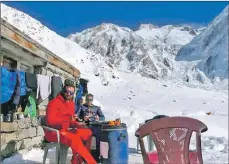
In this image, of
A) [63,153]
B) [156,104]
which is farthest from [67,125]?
[156,104]

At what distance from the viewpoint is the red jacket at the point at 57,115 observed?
19.8 feet

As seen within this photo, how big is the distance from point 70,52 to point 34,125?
1244 inches

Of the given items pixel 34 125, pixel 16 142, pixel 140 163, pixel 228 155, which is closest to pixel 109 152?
pixel 140 163

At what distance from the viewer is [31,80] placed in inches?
382

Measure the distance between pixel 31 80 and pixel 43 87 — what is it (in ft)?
2.39

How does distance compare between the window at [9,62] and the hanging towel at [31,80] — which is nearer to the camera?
the window at [9,62]

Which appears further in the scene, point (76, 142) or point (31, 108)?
point (31, 108)

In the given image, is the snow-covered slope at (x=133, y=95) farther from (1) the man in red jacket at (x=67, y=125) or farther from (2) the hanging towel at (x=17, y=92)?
(1) the man in red jacket at (x=67, y=125)

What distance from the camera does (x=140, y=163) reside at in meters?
8.82

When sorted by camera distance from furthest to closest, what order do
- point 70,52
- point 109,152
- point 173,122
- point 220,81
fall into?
point 220,81, point 70,52, point 109,152, point 173,122

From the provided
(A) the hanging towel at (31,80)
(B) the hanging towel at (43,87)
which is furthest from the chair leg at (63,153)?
(B) the hanging towel at (43,87)

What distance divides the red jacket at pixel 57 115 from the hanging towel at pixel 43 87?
4.12 metres

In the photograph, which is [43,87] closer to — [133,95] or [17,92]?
[17,92]

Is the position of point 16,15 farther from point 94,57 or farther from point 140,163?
point 140,163
